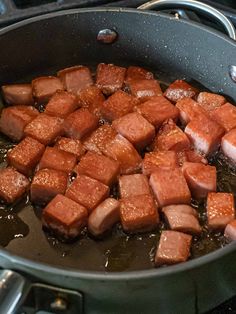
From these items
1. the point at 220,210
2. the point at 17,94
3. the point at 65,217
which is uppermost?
the point at 17,94

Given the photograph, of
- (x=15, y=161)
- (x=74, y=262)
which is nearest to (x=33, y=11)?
(x=15, y=161)

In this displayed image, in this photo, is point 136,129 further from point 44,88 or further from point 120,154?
point 44,88

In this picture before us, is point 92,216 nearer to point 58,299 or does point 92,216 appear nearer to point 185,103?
Result: point 58,299

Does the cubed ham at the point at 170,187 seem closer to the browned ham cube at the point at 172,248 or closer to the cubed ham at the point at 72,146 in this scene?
the browned ham cube at the point at 172,248

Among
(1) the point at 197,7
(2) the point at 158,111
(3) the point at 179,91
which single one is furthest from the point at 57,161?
(1) the point at 197,7

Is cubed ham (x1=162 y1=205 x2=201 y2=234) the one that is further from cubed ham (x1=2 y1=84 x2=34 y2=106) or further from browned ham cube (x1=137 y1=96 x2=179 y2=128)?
cubed ham (x1=2 y1=84 x2=34 y2=106)
